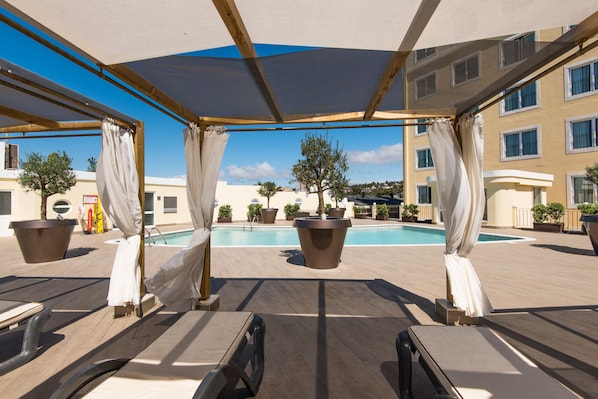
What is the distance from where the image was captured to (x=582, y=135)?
1242 centimetres

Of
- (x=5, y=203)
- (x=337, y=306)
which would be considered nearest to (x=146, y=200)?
(x=5, y=203)

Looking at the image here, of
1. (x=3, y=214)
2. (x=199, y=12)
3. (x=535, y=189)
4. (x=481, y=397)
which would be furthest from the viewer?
(x=535, y=189)

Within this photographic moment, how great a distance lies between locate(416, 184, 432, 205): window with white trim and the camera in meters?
17.8

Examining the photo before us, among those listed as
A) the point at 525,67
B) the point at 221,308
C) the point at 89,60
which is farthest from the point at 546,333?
the point at 89,60

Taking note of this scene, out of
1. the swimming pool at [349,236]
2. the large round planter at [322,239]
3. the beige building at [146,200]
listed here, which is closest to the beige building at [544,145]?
the swimming pool at [349,236]

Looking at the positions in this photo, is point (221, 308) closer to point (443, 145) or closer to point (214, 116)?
point (214, 116)

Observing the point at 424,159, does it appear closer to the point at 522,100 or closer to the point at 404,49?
the point at 522,100

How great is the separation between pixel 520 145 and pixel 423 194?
549cm

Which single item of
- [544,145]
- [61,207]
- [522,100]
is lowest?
[61,207]

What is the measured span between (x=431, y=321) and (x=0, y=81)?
4326mm

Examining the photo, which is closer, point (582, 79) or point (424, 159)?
point (582, 79)

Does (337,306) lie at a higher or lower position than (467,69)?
lower

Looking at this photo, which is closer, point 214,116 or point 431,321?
point 431,321

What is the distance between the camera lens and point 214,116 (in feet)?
11.8
